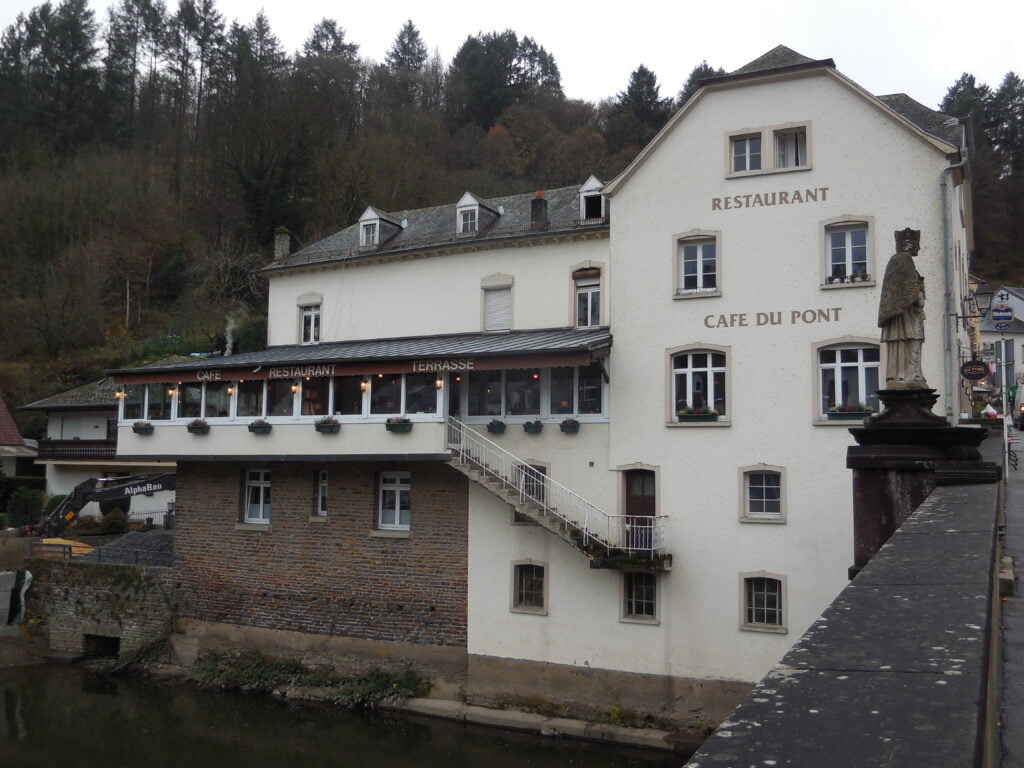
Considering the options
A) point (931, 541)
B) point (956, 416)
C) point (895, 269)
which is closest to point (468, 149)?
point (956, 416)

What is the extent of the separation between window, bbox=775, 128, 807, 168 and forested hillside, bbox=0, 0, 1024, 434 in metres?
23.7

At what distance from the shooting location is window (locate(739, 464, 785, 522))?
19.0 m

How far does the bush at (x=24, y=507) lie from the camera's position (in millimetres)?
35719

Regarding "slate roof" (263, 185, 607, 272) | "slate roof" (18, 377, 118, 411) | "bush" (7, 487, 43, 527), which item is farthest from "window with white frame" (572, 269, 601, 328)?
"bush" (7, 487, 43, 527)

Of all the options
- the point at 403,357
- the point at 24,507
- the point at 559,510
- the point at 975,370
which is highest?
the point at 403,357

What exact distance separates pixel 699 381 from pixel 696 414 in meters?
0.81

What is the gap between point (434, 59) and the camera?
70375 mm

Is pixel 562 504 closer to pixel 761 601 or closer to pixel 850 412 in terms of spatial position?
pixel 761 601

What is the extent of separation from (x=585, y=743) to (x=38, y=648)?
→ 1784 centimetres

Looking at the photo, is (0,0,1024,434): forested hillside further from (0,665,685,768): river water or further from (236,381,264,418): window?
(0,665,685,768): river water

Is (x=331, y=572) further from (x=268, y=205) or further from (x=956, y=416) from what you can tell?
(x=268, y=205)

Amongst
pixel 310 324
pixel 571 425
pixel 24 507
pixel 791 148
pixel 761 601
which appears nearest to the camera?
pixel 761 601

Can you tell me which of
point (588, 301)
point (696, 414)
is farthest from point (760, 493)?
point (588, 301)

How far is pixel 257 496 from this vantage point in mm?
24406
